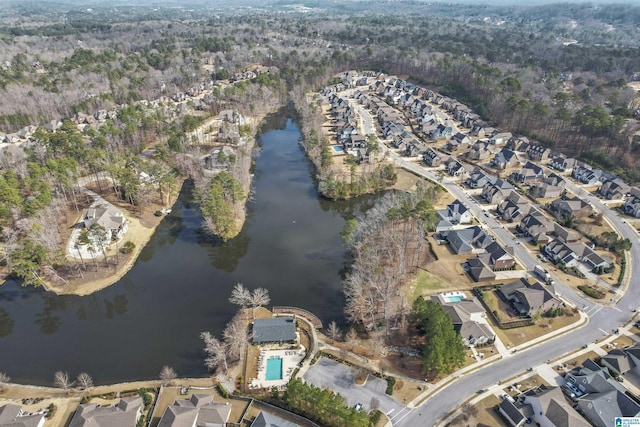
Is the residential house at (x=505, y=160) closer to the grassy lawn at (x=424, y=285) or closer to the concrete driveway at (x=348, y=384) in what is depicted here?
the grassy lawn at (x=424, y=285)

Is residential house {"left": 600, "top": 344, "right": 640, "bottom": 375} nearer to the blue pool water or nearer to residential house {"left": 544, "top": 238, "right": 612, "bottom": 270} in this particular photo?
residential house {"left": 544, "top": 238, "right": 612, "bottom": 270}

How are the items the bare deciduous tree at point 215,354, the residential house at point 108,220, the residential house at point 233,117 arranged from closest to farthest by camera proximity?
the bare deciduous tree at point 215,354, the residential house at point 108,220, the residential house at point 233,117

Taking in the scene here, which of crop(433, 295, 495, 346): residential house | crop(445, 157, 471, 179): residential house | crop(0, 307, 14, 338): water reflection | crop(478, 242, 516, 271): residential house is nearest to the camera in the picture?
crop(433, 295, 495, 346): residential house

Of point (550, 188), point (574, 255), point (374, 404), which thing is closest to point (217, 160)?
point (374, 404)

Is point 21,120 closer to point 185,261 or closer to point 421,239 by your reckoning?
point 185,261

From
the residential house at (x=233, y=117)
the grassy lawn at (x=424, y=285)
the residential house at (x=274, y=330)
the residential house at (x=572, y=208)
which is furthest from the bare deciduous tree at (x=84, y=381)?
the residential house at (x=233, y=117)

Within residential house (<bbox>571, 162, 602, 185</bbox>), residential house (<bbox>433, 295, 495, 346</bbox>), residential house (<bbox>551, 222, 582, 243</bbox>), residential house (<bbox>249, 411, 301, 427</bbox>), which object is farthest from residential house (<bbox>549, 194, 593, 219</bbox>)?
residential house (<bbox>249, 411, 301, 427</bbox>)
